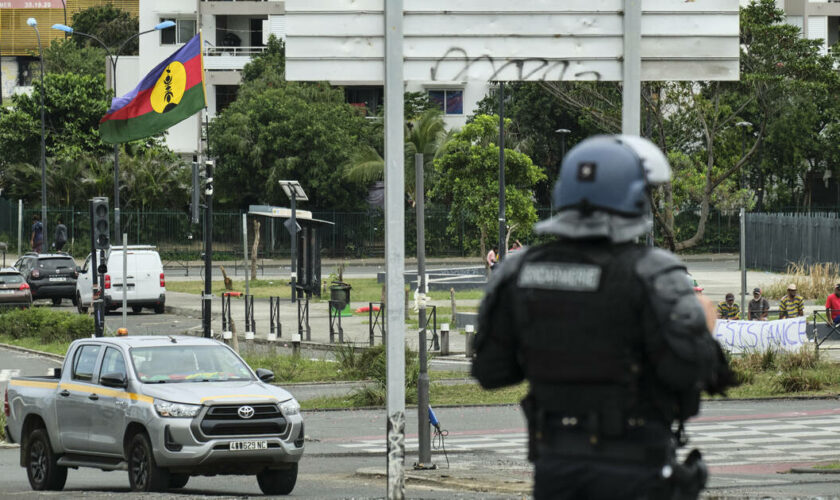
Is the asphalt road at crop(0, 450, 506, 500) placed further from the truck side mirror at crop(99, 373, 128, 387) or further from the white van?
the white van

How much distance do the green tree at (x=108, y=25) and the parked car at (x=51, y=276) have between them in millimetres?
45375

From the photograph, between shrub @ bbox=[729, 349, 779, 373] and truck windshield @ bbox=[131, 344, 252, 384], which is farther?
shrub @ bbox=[729, 349, 779, 373]

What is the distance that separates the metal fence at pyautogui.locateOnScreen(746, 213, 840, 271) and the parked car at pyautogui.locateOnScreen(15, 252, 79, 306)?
1007 inches

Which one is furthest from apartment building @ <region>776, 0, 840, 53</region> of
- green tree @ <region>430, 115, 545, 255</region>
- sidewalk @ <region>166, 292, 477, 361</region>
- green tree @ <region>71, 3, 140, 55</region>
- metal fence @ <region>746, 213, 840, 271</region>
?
sidewalk @ <region>166, 292, 477, 361</region>

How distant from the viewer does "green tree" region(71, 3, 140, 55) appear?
84.1m

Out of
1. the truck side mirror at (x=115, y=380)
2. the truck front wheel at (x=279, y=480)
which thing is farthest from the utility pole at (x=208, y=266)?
the truck front wheel at (x=279, y=480)

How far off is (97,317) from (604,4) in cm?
1614

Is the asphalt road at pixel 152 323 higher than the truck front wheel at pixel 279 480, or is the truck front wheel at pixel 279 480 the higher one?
the truck front wheel at pixel 279 480

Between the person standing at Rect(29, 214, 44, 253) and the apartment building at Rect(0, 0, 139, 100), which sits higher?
the apartment building at Rect(0, 0, 139, 100)

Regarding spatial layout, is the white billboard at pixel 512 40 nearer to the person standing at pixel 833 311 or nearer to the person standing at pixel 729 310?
the person standing at pixel 729 310

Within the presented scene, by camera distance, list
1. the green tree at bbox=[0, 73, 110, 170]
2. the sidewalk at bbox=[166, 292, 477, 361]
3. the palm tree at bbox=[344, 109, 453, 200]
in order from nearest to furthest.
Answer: the sidewalk at bbox=[166, 292, 477, 361] → the palm tree at bbox=[344, 109, 453, 200] → the green tree at bbox=[0, 73, 110, 170]

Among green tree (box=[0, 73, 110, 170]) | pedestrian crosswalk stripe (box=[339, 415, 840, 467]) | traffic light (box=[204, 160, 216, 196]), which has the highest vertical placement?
green tree (box=[0, 73, 110, 170])

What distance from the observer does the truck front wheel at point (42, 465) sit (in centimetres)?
1300

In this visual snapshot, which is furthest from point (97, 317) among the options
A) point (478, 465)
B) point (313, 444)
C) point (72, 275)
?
point (72, 275)
